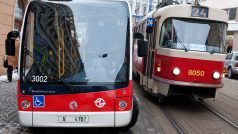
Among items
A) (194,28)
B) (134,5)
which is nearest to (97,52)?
(194,28)

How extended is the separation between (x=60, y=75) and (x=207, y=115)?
4.70 meters

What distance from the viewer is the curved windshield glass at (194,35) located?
9172 millimetres

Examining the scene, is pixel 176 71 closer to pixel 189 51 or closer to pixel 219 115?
pixel 189 51

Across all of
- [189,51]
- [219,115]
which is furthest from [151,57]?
[219,115]

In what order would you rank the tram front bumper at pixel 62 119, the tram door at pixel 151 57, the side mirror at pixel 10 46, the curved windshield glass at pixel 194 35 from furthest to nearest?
the tram door at pixel 151 57, the curved windshield glass at pixel 194 35, the side mirror at pixel 10 46, the tram front bumper at pixel 62 119

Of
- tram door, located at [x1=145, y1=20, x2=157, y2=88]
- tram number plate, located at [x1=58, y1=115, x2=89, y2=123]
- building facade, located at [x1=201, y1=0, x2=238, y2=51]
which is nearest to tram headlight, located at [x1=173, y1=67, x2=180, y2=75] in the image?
tram door, located at [x1=145, y1=20, x2=157, y2=88]

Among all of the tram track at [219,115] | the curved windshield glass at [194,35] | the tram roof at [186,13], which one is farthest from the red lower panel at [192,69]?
the tram roof at [186,13]

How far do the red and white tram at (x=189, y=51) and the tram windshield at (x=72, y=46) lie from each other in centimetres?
284

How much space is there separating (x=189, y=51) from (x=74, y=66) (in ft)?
12.9

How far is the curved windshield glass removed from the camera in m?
9.17

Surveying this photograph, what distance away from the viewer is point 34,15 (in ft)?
20.2

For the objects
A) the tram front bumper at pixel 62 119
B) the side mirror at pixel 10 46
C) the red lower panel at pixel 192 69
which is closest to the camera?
the tram front bumper at pixel 62 119

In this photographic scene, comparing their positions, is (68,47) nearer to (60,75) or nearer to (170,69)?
(60,75)

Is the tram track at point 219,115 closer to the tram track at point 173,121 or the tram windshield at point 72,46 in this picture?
the tram track at point 173,121
